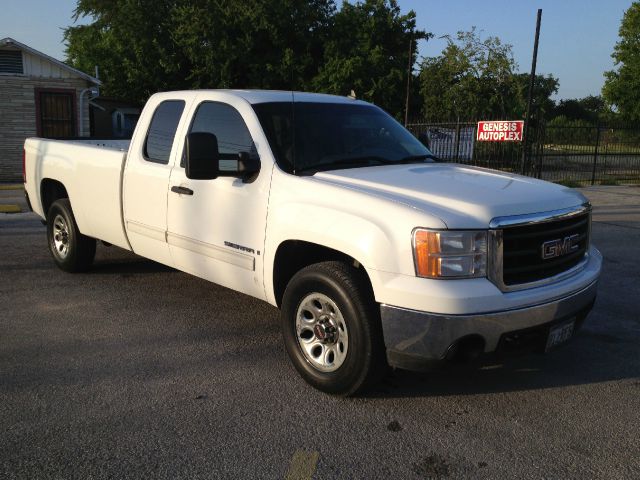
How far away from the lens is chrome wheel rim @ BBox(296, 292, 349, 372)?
3.62 metres

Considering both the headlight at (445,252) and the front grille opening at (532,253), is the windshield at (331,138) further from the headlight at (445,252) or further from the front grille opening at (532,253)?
the front grille opening at (532,253)

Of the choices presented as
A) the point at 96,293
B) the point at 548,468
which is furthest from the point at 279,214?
the point at 96,293

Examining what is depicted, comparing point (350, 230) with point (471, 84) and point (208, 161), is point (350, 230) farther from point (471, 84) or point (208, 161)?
Result: point (471, 84)

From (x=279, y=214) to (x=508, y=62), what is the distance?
31628mm

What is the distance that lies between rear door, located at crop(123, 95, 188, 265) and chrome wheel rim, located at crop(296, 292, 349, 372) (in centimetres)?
169

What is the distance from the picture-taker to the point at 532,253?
3.48m

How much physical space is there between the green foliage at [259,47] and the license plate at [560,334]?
89.0ft

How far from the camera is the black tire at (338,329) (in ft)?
11.2

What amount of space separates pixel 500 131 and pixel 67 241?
12803 mm

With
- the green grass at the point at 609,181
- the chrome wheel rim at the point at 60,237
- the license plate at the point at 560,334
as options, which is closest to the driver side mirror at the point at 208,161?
the license plate at the point at 560,334

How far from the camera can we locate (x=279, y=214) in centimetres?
396

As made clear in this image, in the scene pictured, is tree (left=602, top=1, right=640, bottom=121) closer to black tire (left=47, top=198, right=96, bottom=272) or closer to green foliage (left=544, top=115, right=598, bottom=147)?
green foliage (left=544, top=115, right=598, bottom=147)

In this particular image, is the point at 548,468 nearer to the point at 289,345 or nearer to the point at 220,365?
the point at 289,345

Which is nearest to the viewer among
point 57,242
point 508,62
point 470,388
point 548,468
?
point 548,468
